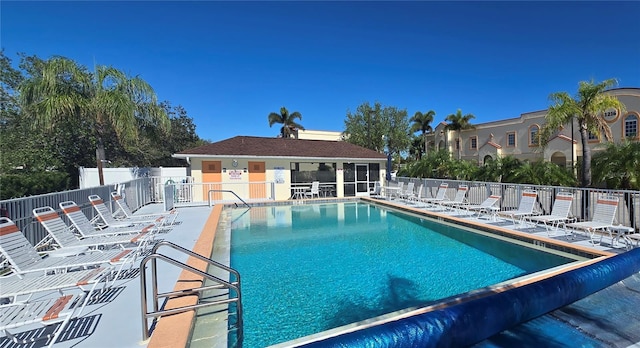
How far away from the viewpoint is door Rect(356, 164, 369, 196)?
20422 millimetres

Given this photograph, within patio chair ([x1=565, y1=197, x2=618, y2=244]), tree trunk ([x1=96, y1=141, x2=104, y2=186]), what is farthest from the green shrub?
patio chair ([x1=565, y1=197, x2=618, y2=244])

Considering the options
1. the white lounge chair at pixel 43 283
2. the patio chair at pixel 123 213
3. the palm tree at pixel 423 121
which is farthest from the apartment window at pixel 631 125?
the white lounge chair at pixel 43 283

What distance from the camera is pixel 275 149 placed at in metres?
19.3

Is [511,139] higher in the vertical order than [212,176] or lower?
higher

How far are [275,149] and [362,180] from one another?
641cm

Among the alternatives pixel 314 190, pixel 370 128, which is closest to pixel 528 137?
pixel 370 128

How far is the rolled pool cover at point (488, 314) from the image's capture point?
2.26 metres

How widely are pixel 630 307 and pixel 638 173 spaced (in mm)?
8070

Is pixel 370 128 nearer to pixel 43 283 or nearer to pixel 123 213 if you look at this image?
pixel 123 213

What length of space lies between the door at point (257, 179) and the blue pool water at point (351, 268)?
22.1 ft

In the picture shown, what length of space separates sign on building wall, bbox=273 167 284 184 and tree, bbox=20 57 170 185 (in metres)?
7.93

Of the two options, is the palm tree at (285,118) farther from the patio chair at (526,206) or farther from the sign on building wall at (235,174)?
the patio chair at (526,206)

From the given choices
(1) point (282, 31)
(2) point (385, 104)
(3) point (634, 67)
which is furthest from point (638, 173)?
(2) point (385, 104)

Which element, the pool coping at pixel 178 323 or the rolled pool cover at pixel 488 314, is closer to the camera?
the rolled pool cover at pixel 488 314
